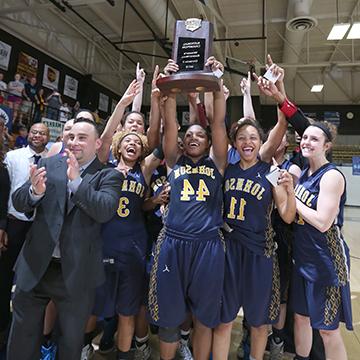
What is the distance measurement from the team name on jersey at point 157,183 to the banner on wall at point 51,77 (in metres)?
8.70

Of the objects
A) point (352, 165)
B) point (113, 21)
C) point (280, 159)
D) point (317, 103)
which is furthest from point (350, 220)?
point (113, 21)

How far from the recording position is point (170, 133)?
2238 millimetres

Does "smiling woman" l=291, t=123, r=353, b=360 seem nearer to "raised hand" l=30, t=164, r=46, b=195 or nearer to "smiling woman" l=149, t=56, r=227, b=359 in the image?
"smiling woman" l=149, t=56, r=227, b=359

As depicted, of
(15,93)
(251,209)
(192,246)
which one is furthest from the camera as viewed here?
(15,93)

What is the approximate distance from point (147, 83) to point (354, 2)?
8.53 meters

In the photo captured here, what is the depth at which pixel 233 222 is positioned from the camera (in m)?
2.14

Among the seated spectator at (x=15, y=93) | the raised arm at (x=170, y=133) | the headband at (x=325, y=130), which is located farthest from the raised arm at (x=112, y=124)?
the seated spectator at (x=15, y=93)

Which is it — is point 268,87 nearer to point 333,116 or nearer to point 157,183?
point 157,183

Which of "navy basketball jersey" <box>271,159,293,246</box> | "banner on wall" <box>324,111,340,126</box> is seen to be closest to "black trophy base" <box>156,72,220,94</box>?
"navy basketball jersey" <box>271,159,293,246</box>

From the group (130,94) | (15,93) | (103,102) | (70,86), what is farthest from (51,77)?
(130,94)

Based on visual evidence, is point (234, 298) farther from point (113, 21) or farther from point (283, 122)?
point (113, 21)

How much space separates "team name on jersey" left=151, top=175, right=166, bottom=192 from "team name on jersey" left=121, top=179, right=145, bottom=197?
0.51 ft

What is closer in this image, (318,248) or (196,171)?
(318,248)

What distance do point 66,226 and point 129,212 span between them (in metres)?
0.60
